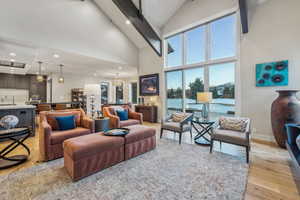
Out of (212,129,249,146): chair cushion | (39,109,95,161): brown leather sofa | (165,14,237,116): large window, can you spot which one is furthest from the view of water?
(39,109,95,161): brown leather sofa

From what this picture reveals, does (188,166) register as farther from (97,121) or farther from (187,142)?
(97,121)

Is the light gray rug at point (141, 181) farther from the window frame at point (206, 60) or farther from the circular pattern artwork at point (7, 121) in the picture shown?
the window frame at point (206, 60)

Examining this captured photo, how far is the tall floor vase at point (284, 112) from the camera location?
9.26 ft

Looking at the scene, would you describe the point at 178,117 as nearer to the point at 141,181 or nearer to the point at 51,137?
the point at 141,181

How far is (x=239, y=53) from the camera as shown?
12.7 feet

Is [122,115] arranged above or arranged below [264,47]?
below

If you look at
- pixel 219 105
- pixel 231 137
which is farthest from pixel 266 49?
pixel 231 137

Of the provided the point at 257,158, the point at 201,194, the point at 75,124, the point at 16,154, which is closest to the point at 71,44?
the point at 75,124

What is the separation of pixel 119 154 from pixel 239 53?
13.5 feet

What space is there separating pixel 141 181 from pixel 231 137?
1.81 m

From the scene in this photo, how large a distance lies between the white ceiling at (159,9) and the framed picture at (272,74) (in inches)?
137

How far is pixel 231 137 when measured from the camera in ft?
8.28

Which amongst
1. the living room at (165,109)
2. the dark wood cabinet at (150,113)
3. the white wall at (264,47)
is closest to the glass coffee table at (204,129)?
Result: the living room at (165,109)

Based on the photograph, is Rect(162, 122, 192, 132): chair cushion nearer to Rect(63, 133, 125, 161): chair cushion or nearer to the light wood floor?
the light wood floor
